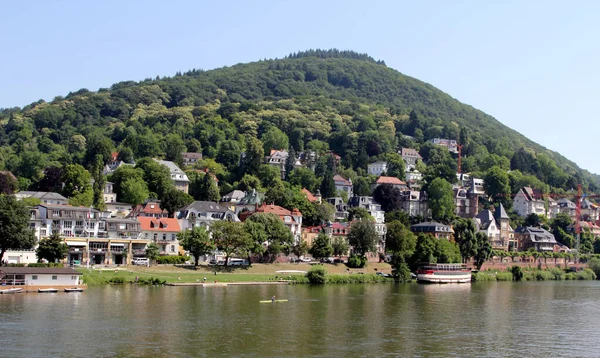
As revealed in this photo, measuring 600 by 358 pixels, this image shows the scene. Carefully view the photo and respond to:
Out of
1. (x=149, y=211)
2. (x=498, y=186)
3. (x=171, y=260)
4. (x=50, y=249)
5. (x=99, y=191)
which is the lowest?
(x=171, y=260)

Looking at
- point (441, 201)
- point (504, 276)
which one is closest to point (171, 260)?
point (504, 276)

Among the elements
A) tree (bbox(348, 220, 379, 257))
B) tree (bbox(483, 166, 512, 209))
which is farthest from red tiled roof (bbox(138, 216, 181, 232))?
tree (bbox(483, 166, 512, 209))

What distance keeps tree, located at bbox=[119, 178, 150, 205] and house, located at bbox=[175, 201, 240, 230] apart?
443 inches

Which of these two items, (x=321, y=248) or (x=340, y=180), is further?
(x=340, y=180)

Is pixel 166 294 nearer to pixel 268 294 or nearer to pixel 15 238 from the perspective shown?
pixel 268 294

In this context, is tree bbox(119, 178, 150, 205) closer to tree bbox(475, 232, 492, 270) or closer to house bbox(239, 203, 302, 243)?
house bbox(239, 203, 302, 243)

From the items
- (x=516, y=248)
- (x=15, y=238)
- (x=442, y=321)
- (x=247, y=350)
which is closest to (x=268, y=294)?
(x=442, y=321)

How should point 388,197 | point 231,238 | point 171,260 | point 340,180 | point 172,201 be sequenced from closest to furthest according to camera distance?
point 231,238, point 171,260, point 172,201, point 388,197, point 340,180

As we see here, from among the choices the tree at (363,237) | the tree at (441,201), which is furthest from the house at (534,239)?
the tree at (363,237)

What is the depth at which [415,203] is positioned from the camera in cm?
16425

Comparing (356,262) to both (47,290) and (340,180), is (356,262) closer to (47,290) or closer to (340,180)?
(47,290)

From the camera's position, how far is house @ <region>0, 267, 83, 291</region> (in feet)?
234

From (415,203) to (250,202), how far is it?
49.0 meters

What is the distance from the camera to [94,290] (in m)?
Answer: 74.5
